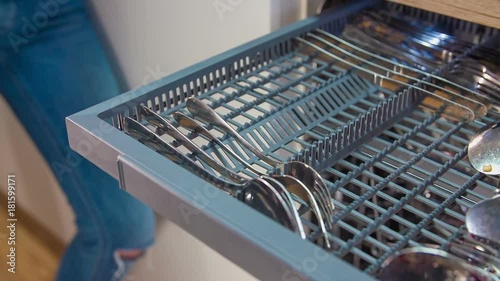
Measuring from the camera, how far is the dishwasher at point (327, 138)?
17.4 inches

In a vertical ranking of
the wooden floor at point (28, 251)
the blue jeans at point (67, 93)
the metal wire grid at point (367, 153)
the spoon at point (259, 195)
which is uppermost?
the spoon at point (259, 195)

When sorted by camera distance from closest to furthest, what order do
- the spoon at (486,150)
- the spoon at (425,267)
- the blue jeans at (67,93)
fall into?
the spoon at (425,267)
the spoon at (486,150)
the blue jeans at (67,93)

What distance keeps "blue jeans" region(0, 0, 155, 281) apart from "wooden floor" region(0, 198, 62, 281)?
0.71 feet

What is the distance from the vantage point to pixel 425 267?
16.7 inches

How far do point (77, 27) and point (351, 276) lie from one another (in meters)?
0.83

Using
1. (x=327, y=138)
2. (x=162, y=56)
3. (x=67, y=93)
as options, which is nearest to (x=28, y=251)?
(x=67, y=93)

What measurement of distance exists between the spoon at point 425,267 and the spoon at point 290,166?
7 cm

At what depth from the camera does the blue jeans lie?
3.39 ft

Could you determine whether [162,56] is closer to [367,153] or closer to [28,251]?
[367,153]

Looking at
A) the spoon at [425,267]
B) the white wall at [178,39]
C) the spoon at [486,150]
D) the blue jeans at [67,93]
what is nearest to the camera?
the spoon at [425,267]

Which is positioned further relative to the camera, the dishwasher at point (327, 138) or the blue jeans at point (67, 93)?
the blue jeans at point (67, 93)

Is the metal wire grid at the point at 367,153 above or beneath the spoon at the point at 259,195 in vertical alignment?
beneath

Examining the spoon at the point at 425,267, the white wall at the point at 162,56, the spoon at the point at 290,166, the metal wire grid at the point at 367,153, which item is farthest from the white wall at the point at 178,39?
the spoon at the point at 425,267

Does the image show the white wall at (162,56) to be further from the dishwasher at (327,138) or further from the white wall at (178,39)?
the dishwasher at (327,138)
